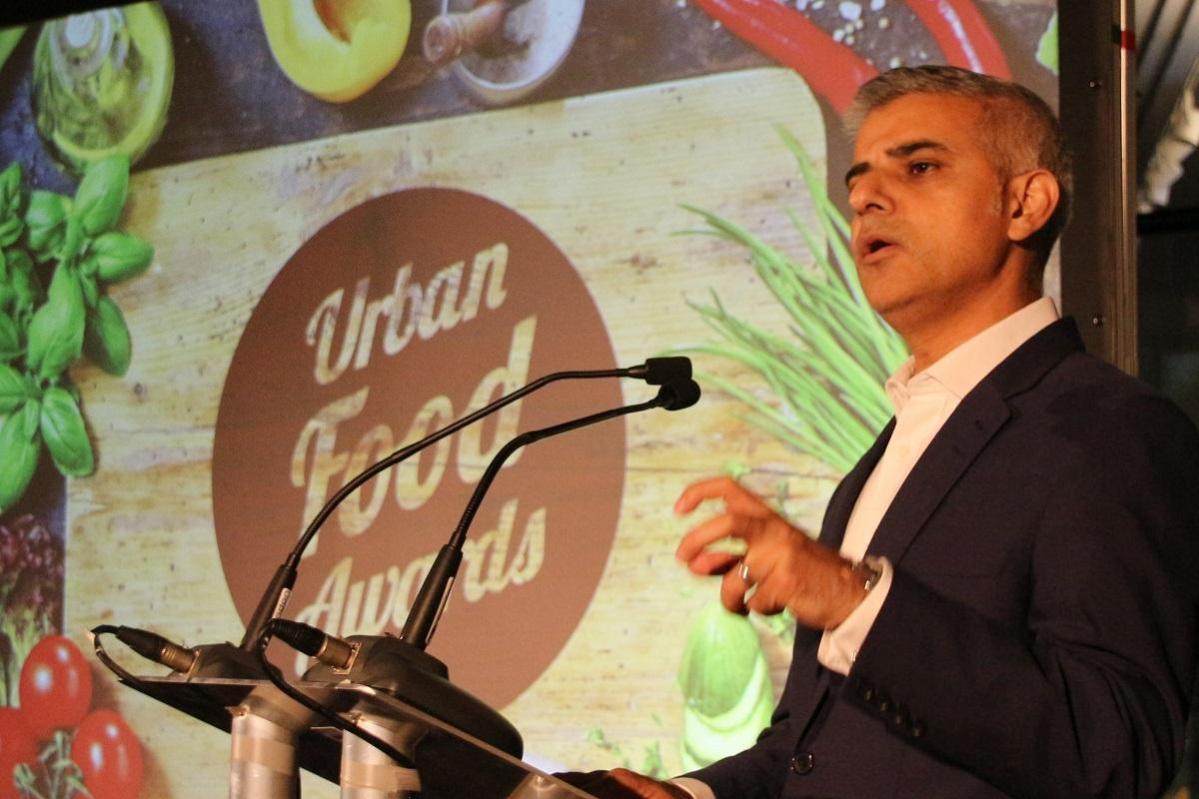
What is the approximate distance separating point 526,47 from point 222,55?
89 cm

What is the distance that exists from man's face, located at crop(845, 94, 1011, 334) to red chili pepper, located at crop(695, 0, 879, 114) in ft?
3.33

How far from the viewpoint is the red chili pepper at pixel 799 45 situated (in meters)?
2.93

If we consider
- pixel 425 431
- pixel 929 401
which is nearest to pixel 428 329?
pixel 425 431

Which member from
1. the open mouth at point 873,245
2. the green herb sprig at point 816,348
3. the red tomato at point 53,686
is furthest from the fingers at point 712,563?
the red tomato at point 53,686

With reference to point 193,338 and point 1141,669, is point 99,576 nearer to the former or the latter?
point 193,338

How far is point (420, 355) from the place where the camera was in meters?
3.38

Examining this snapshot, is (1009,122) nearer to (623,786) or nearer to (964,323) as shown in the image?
(964,323)

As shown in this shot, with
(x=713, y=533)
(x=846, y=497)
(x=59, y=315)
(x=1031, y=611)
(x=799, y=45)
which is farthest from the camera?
(x=59, y=315)

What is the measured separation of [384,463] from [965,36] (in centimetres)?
155

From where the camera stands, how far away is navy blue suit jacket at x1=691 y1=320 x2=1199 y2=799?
1.40m

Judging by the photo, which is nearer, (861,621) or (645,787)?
(861,621)

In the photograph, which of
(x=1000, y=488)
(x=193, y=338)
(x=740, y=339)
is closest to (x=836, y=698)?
(x=1000, y=488)

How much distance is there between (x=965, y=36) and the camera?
112 inches

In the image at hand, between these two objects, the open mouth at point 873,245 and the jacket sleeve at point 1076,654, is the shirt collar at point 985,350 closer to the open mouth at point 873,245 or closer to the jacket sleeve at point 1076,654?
the open mouth at point 873,245
